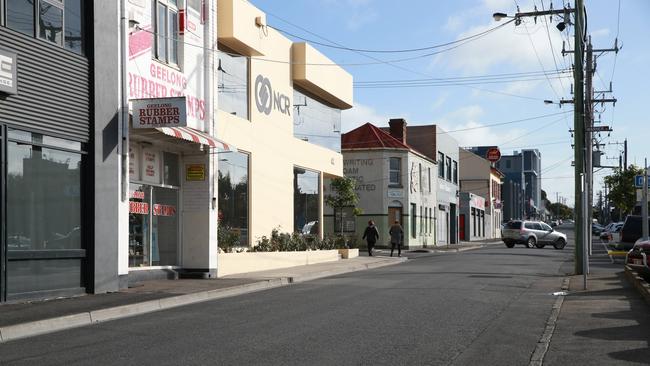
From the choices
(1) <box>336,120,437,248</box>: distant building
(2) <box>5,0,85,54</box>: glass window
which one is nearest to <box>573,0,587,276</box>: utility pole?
(2) <box>5,0,85,54</box>: glass window

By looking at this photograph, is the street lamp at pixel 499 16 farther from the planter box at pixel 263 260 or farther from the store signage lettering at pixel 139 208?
the store signage lettering at pixel 139 208

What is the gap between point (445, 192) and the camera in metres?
59.6

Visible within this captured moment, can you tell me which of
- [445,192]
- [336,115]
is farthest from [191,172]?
[445,192]

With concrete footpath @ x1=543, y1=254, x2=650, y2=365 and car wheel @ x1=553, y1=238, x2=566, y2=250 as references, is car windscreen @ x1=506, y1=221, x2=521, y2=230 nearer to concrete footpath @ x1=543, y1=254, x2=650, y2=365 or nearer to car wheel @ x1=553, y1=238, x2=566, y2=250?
car wheel @ x1=553, y1=238, x2=566, y2=250

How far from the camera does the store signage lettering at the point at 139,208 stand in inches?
694

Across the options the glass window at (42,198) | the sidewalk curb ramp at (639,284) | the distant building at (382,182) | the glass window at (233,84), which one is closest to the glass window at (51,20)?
the glass window at (42,198)

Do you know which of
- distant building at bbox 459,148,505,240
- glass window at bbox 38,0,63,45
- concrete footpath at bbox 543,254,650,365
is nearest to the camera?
concrete footpath at bbox 543,254,650,365

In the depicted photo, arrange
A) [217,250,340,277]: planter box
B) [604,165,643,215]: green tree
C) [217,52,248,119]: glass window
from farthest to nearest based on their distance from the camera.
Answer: [604,165,643,215]: green tree, [217,52,248,119]: glass window, [217,250,340,277]: planter box

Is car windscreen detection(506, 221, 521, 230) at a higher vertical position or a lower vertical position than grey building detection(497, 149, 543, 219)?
lower

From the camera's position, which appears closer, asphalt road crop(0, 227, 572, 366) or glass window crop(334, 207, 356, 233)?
asphalt road crop(0, 227, 572, 366)

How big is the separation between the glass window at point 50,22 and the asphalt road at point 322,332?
5714 millimetres

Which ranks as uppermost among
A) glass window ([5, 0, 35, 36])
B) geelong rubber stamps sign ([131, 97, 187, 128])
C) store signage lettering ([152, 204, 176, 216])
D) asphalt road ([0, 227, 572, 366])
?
glass window ([5, 0, 35, 36])

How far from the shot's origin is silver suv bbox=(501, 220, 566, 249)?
48.5 m

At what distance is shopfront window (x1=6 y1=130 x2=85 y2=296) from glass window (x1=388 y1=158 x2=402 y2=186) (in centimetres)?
3340
